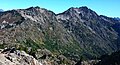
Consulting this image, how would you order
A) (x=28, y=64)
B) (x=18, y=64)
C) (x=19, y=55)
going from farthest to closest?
1. (x=19, y=55)
2. (x=28, y=64)
3. (x=18, y=64)

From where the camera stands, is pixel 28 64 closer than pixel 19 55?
Yes

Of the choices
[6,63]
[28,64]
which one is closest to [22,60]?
[28,64]

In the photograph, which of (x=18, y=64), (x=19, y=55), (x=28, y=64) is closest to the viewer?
(x=18, y=64)

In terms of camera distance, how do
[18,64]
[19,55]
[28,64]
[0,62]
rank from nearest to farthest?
[0,62]
[18,64]
[28,64]
[19,55]

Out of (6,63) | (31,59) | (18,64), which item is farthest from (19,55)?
(6,63)

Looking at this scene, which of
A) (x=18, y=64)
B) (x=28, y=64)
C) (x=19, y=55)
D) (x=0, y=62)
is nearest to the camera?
(x=0, y=62)

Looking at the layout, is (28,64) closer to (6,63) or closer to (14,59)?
(14,59)

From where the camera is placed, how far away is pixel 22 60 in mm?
102125

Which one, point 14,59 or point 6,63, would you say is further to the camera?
point 14,59

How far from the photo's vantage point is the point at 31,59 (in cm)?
10594

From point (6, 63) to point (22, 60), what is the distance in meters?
18.8

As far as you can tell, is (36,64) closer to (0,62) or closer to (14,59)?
(14,59)

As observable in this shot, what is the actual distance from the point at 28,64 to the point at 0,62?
2240cm

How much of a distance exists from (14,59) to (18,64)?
383cm
